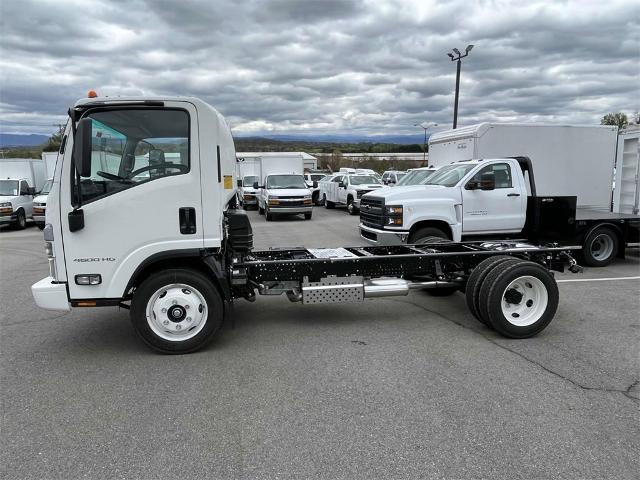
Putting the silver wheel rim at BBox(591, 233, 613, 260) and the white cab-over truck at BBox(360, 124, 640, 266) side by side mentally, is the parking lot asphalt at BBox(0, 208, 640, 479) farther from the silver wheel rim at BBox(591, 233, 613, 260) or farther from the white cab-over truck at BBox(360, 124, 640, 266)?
the silver wheel rim at BBox(591, 233, 613, 260)

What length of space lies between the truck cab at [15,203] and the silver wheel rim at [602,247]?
18221mm

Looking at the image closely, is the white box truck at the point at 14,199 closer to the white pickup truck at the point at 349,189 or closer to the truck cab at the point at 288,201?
the truck cab at the point at 288,201

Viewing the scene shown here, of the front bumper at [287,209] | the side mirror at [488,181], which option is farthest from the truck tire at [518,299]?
the front bumper at [287,209]

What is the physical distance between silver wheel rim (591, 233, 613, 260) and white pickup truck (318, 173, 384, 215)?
41.9 ft

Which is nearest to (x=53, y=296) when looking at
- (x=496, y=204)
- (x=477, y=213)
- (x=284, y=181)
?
(x=477, y=213)

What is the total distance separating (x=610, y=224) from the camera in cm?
978

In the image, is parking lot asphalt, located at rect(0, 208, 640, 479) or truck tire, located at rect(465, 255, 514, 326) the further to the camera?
truck tire, located at rect(465, 255, 514, 326)

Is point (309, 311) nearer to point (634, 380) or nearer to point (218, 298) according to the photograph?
point (218, 298)

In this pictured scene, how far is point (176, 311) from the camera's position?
4867 millimetres

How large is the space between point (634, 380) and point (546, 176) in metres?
9.08

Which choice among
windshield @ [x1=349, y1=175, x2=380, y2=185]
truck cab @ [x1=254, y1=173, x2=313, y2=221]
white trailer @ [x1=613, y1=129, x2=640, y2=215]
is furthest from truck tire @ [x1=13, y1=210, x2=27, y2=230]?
white trailer @ [x1=613, y1=129, x2=640, y2=215]

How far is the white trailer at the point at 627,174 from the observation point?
35.4 feet

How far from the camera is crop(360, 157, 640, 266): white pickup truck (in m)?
9.09

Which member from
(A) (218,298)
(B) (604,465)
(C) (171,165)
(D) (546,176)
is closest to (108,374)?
(A) (218,298)
